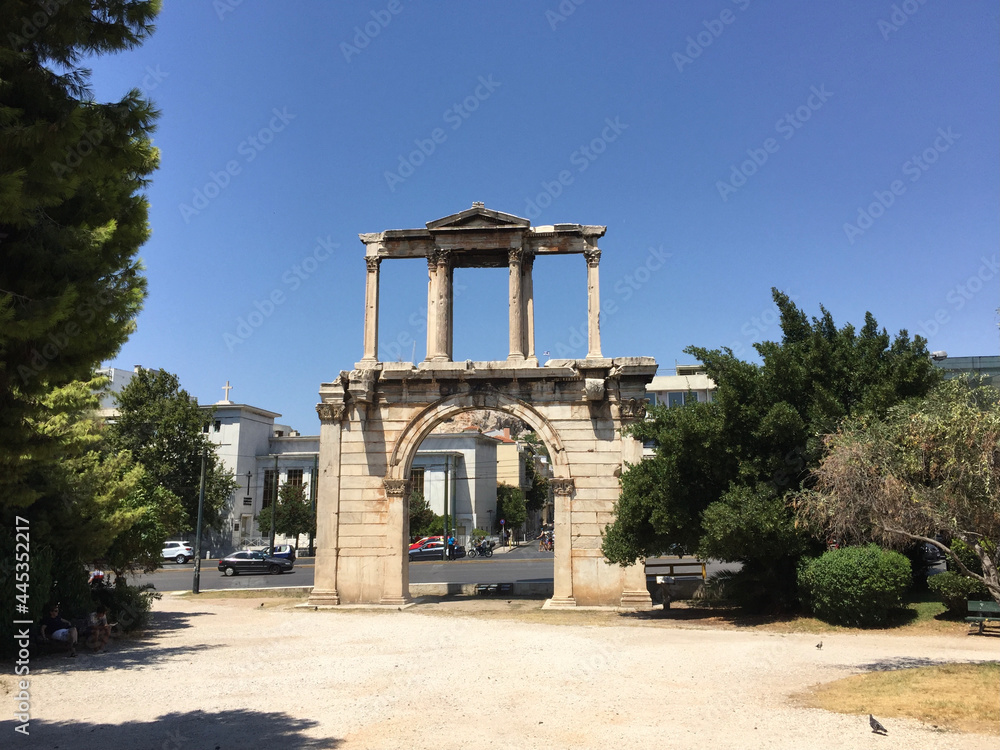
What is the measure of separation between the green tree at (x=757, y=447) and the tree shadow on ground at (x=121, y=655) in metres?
9.50

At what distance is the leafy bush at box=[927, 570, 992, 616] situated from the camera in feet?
48.0

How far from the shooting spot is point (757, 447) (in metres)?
16.4

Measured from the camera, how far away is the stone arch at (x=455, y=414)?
20.8 m

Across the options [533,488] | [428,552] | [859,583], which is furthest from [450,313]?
[533,488]

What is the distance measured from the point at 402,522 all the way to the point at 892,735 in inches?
583

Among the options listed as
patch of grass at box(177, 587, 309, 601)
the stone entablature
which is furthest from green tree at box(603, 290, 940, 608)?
patch of grass at box(177, 587, 309, 601)

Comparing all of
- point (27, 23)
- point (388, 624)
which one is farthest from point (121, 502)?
point (27, 23)

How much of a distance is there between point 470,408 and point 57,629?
35.5ft

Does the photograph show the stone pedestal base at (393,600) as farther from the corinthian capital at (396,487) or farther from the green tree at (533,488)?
the green tree at (533,488)

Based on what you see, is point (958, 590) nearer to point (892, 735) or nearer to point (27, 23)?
point (892, 735)

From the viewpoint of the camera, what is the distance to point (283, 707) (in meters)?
9.42

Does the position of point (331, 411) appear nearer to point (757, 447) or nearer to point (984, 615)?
point (757, 447)

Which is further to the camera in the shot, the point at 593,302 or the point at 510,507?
the point at 510,507

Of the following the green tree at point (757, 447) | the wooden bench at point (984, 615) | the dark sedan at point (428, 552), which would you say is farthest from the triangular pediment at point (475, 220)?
the dark sedan at point (428, 552)
